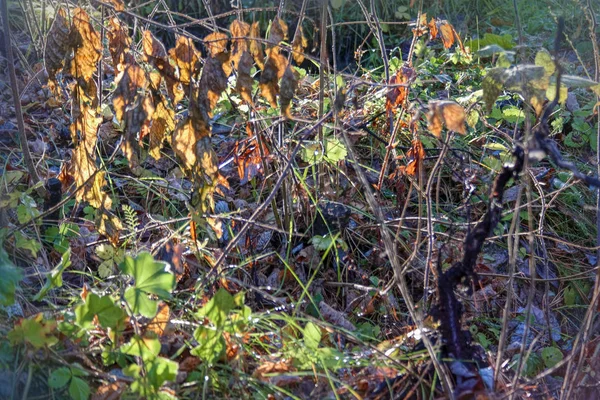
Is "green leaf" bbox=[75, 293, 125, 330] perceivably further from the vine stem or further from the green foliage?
the vine stem

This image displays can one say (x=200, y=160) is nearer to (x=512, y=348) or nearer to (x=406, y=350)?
(x=406, y=350)

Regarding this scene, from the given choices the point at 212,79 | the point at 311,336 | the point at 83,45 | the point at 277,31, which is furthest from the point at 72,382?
the point at 277,31

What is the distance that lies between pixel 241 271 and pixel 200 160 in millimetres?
640

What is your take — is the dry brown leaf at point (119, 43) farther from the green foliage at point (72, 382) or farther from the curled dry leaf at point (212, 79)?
the green foliage at point (72, 382)

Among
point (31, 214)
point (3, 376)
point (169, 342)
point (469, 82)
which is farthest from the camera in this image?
point (469, 82)

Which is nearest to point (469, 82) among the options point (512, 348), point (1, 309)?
point (512, 348)

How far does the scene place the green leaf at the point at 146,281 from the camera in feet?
5.40

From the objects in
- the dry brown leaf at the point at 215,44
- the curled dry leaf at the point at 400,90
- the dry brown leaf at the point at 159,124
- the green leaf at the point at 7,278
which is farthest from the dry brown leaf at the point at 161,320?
the curled dry leaf at the point at 400,90

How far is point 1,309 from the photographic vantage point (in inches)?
78.0

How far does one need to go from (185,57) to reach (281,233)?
2.97 ft

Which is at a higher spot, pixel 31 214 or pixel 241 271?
pixel 31 214

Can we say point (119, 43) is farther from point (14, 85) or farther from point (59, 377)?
point (59, 377)

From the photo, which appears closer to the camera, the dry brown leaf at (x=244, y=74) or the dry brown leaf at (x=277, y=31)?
the dry brown leaf at (x=244, y=74)

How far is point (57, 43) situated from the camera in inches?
78.9
